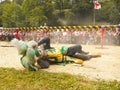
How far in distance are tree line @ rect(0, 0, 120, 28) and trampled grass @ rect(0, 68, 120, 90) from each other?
114ft

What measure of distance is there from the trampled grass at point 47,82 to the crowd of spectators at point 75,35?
412 inches

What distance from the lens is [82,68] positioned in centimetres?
928

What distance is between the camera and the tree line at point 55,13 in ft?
147

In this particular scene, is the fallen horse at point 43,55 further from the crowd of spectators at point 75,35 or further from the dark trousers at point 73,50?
the crowd of spectators at point 75,35

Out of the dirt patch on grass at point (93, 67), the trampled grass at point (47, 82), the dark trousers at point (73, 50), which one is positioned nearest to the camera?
the trampled grass at point (47, 82)

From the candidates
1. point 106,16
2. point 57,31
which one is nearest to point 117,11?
point 106,16

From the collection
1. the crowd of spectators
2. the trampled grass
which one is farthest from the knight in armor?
the crowd of spectators

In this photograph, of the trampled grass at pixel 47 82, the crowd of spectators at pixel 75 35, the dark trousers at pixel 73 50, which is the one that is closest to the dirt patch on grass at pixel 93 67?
the dark trousers at pixel 73 50

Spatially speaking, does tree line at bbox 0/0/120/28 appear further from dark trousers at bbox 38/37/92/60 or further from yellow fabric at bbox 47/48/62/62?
yellow fabric at bbox 47/48/62/62

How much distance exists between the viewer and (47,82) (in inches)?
293

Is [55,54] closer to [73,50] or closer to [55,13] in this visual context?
[73,50]

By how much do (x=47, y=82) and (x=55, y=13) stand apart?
4663cm

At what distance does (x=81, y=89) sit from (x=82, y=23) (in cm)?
5417

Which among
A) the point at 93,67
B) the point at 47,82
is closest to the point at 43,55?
the point at 93,67
